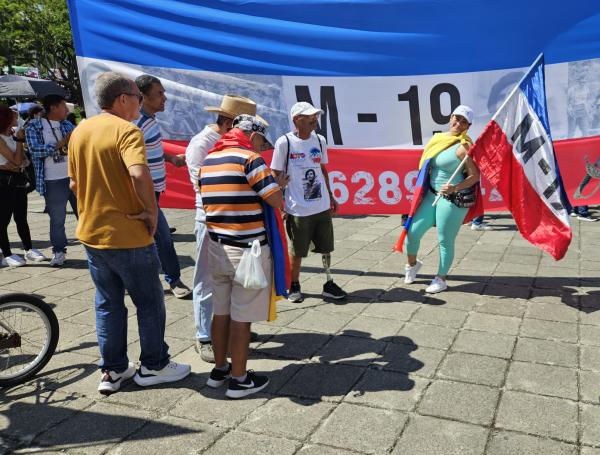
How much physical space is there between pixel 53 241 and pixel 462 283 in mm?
4869

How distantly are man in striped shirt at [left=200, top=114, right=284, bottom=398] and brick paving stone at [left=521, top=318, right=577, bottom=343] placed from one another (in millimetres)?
2233

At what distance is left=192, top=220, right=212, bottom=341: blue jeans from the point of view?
3803 millimetres

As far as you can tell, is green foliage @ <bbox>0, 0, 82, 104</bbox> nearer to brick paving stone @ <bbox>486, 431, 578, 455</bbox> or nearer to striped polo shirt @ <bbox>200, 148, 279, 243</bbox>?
striped polo shirt @ <bbox>200, 148, 279, 243</bbox>

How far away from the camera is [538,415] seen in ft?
9.93

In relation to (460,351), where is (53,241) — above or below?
above

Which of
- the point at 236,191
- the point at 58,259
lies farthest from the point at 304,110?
the point at 58,259

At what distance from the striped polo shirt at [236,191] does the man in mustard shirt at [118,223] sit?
35 cm

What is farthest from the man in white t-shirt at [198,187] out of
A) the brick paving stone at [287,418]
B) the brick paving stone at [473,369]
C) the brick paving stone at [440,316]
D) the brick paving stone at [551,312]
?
the brick paving stone at [551,312]

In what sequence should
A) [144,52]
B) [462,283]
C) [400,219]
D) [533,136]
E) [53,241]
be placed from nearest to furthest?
[533,136] → [144,52] → [462,283] → [53,241] → [400,219]

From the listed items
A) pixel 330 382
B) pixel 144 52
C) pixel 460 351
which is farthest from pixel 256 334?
pixel 144 52

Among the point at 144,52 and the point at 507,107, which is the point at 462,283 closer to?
the point at 507,107

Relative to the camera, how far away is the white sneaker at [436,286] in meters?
5.25

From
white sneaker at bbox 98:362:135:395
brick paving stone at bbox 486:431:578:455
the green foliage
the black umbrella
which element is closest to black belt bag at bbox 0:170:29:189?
white sneaker at bbox 98:362:135:395

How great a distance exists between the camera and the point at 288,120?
5355 millimetres
